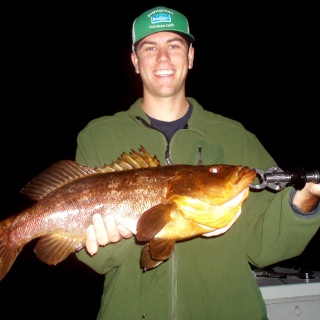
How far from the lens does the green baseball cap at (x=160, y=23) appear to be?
2879 millimetres

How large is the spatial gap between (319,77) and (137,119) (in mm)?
52383

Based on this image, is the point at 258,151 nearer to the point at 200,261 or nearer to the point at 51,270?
the point at 200,261

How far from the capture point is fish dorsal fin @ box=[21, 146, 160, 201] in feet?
8.15

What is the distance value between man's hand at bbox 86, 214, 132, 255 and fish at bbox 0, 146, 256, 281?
0.05m

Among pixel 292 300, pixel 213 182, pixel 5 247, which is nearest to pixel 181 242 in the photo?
pixel 213 182

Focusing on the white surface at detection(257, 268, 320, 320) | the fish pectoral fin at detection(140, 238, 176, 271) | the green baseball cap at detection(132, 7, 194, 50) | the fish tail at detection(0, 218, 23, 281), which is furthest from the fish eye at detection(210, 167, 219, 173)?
the white surface at detection(257, 268, 320, 320)

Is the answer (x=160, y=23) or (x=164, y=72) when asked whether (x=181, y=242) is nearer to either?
(x=164, y=72)

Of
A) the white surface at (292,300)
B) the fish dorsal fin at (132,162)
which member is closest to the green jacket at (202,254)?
the fish dorsal fin at (132,162)

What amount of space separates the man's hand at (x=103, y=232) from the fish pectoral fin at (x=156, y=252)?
0.79ft

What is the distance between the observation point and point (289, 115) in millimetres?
38938

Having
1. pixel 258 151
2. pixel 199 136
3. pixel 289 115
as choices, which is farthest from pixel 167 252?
pixel 289 115

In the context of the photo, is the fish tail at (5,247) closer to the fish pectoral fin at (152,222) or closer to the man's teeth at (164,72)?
the fish pectoral fin at (152,222)

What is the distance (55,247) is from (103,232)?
0.44 m

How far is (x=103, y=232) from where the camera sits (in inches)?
89.7
